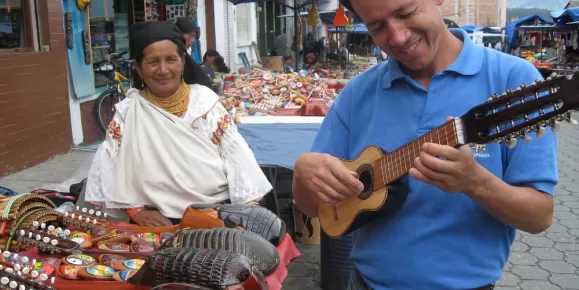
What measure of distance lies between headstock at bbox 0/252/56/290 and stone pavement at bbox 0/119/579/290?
183cm

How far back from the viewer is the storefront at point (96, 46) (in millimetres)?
7355

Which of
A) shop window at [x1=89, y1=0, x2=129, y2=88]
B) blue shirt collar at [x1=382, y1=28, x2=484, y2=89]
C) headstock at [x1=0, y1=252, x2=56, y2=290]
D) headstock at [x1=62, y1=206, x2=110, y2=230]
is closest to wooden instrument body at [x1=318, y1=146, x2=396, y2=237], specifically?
blue shirt collar at [x1=382, y1=28, x2=484, y2=89]

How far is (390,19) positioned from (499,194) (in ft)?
1.64

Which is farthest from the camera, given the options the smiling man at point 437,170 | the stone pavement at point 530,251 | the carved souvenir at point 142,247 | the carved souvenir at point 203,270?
the stone pavement at point 530,251

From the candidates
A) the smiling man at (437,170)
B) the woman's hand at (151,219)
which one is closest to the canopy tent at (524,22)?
the woman's hand at (151,219)

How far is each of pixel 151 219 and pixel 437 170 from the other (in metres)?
1.83

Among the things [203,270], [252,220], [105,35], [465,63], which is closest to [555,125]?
[465,63]

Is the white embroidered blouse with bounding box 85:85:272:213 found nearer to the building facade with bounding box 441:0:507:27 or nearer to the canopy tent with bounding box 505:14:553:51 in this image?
the canopy tent with bounding box 505:14:553:51

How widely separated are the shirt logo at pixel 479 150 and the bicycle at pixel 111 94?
6.73m

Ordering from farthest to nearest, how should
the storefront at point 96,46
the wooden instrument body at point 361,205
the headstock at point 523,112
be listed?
1. the storefront at point 96,46
2. the wooden instrument body at point 361,205
3. the headstock at point 523,112

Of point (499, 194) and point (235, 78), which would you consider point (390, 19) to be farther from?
point (235, 78)

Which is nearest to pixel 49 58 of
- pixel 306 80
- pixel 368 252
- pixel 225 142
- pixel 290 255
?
pixel 306 80

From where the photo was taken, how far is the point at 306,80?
813cm

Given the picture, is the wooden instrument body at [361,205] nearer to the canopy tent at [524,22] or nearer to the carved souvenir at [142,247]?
the carved souvenir at [142,247]
